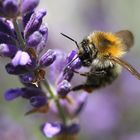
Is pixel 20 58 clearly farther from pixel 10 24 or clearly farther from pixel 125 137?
pixel 125 137

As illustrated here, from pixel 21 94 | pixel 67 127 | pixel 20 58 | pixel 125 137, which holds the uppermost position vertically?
pixel 20 58

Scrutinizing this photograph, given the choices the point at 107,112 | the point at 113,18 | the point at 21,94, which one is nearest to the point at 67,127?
the point at 21,94

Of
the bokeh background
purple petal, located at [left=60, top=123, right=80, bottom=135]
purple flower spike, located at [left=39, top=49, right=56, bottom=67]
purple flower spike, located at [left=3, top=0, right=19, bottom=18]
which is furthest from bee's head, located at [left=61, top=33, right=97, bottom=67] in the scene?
the bokeh background

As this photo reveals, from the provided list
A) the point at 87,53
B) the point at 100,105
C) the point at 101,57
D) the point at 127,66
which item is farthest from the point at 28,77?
the point at 100,105

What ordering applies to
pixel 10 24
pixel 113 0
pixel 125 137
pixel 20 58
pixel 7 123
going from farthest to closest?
1. pixel 113 0
2. pixel 125 137
3. pixel 7 123
4. pixel 10 24
5. pixel 20 58

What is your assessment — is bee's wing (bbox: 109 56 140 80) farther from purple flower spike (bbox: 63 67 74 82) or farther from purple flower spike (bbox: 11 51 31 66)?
purple flower spike (bbox: 11 51 31 66)

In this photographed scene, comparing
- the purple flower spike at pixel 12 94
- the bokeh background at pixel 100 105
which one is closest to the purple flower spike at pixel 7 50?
the purple flower spike at pixel 12 94
